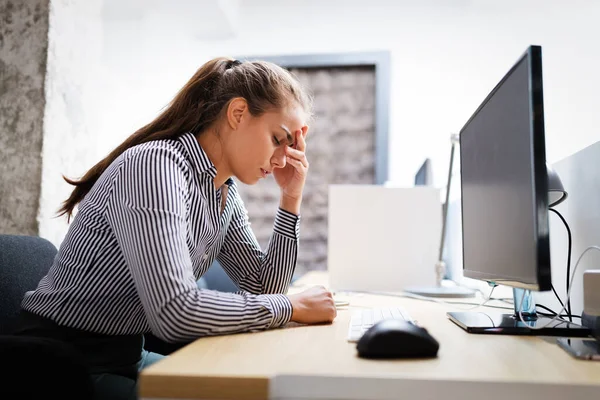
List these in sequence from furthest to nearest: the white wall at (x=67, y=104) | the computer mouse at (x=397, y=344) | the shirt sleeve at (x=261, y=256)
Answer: the white wall at (x=67, y=104) < the shirt sleeve at (x=261, y=256) < the computer mouse at (x=397, y=344)

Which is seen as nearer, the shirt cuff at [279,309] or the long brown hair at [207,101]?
the shirt cuff at [279,309]

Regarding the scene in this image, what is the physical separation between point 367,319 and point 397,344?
1.04 feet

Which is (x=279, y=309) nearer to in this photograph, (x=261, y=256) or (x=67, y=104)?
(x=261, y=256)

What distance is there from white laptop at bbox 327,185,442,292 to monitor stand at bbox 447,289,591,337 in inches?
34.2

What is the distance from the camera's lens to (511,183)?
2.87ft

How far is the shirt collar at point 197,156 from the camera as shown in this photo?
1.03 m

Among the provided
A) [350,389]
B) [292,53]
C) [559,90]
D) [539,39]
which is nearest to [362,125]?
[292,53]

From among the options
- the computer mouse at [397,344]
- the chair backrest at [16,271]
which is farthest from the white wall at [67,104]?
the computer mouse at [397,344]

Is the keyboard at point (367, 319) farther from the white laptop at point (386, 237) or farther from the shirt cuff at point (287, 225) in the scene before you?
the white laptop at point (386, 237)

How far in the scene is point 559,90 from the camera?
203cm

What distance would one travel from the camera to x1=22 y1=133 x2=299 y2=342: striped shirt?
789 millimetres

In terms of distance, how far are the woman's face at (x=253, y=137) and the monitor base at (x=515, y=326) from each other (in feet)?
1.62

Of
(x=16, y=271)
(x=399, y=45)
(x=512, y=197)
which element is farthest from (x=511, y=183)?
(x=399, y=45)

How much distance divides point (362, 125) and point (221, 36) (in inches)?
40.7
